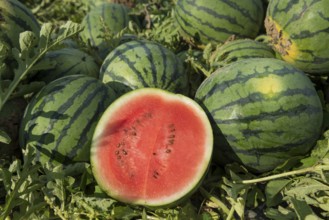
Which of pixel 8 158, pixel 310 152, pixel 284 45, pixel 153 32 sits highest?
pixel 284 45

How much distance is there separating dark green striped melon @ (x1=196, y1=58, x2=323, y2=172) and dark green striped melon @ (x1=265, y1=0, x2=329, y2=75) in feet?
0.98

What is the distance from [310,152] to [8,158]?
5.21 feet

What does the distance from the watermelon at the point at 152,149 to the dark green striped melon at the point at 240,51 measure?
22.2 inches

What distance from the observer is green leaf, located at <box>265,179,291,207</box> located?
1895 mm

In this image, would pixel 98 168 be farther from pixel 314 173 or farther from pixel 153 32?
pixel 153 32

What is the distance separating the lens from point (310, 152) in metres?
2.00

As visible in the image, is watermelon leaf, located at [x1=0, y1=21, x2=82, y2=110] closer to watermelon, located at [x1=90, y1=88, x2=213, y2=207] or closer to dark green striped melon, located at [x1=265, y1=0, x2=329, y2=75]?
watermelon, located at [x1=90, y1=88, x2=213, y2=207]

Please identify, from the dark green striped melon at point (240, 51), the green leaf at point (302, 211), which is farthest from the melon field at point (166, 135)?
the dark green striped melon at point (240, 51)

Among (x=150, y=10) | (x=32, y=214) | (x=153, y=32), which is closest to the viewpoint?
(x=32, y=214)

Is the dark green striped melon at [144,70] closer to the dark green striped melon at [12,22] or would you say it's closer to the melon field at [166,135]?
the melon field at [166,135]

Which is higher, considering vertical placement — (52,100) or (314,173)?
(52,100)

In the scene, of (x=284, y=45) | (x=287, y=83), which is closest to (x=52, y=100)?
(x=287, y=83)

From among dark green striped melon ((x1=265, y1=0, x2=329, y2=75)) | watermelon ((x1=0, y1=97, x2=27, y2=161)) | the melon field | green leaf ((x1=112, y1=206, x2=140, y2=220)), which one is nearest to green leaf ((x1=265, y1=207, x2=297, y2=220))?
the melon field

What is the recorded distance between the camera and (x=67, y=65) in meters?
2.39
